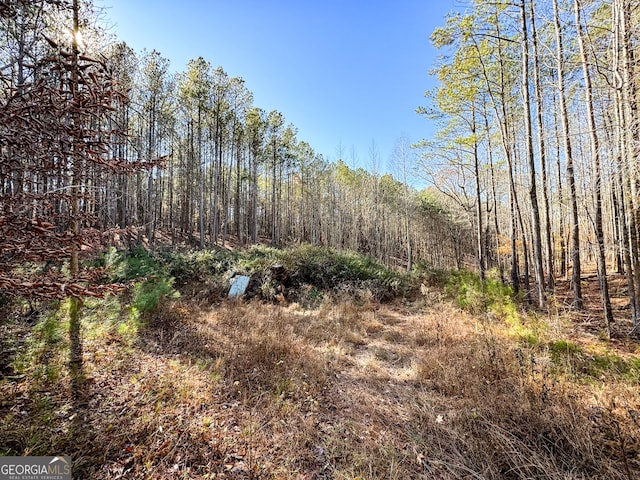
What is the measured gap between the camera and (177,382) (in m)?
3.15

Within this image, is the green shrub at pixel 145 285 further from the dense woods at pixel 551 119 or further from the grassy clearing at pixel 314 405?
the dense woods at pixel 551 119

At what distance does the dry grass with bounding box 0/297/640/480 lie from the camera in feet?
6.94

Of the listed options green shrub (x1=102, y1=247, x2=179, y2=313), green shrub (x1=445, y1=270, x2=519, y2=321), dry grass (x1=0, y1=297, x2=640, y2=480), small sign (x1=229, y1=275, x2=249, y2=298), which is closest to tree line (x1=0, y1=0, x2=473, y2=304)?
green shrub (x1=102, y1=247, x2=179, y2=313)

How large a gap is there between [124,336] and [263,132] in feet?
56.9

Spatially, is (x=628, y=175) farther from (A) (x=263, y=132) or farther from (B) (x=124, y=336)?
(A) (x=263, y=132)

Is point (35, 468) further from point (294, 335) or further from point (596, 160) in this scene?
point (596, 160)

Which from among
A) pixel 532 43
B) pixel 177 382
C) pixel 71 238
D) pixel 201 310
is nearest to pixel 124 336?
pixel 177 382

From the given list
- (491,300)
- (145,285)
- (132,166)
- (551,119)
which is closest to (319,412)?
(132,166)

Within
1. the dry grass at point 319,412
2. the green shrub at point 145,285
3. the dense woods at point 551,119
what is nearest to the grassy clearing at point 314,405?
the dry grass at point 319,412

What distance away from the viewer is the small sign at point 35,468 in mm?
1790

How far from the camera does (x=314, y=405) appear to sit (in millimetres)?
3078

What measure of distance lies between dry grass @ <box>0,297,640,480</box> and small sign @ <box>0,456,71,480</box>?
3.4 inches

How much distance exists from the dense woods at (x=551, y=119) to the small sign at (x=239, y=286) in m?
7.75

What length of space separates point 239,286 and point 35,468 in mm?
6155
